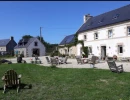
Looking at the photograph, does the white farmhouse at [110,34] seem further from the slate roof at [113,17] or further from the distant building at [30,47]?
the distant building at [30,47]

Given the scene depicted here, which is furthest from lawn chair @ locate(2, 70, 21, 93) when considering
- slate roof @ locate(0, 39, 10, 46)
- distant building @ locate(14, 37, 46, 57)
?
slate roof @ locate(0, 39, 10, 46)

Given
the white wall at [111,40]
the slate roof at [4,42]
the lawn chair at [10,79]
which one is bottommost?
the lawn chair at [10,79]

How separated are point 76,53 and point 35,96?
1345 inches

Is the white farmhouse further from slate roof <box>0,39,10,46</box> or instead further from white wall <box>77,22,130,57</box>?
slate roof <box>0,39,10,46</box>

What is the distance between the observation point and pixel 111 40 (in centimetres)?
3055

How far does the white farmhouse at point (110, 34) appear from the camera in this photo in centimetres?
2789

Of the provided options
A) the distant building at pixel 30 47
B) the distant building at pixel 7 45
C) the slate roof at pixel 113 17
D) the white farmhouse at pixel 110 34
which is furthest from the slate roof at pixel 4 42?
the slate roof at pixel 113 17

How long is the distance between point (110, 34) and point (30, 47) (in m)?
32.6

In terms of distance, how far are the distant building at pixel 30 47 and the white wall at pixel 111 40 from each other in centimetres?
2521

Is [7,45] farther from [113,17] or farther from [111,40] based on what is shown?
[111,40]

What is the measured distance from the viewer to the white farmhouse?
2789 centimetres

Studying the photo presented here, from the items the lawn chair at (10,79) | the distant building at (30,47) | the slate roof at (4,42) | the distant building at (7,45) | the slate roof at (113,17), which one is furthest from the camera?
the slate roof at (4,42)

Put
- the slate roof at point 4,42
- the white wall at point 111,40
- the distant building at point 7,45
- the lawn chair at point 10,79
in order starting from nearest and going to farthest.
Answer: the lawn chair at point 10,79, the white wall at point 111,40, the distant building at point 7,45, the slate roof at point 4,42

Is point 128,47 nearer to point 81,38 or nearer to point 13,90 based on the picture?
point 81,38
